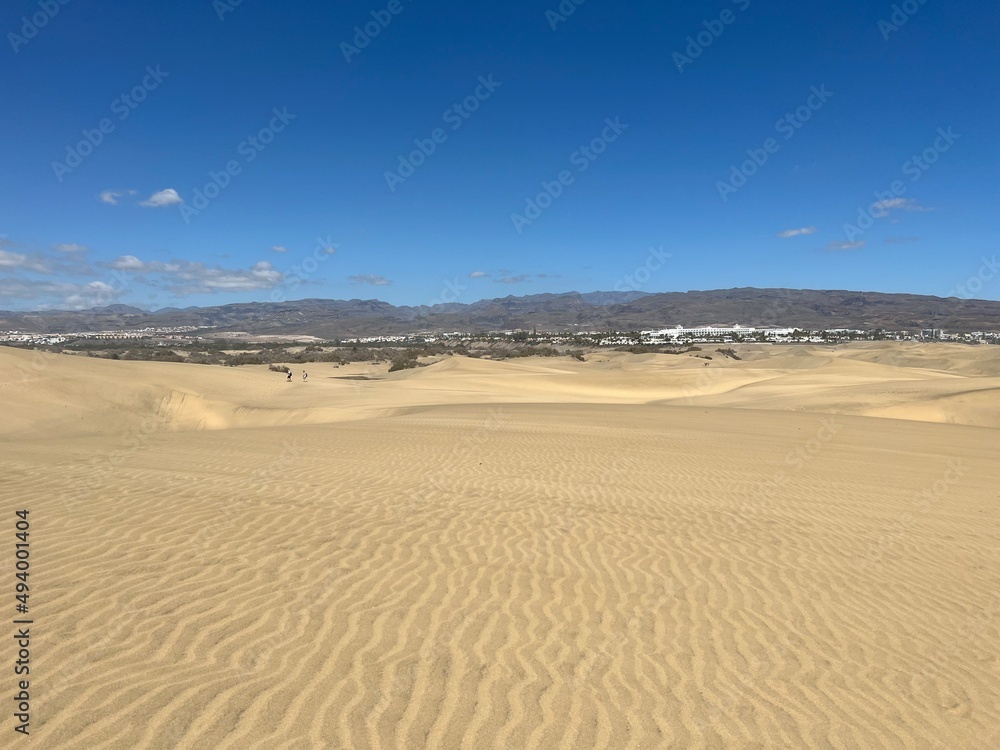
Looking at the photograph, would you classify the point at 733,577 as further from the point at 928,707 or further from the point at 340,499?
the point at 340,499

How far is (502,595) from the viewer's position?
5.90m

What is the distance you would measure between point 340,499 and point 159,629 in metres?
4.55

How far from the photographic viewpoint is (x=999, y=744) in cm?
402

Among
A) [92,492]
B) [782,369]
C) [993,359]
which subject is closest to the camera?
[92,492]

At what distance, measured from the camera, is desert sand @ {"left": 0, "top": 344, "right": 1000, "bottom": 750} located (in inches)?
155

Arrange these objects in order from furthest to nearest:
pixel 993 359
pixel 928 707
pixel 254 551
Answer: pixel 993 359 < pixel 254 551 < pixel 928 707

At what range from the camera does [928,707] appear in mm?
4402

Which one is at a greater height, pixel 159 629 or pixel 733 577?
pixel 159 629

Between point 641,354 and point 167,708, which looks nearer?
point 167,708

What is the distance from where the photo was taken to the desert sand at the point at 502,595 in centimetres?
393

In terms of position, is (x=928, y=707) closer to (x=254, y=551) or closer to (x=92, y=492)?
(x=254, y=551)

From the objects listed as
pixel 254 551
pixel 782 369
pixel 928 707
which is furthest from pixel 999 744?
pixel 782 369

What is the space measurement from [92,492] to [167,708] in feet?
20.6

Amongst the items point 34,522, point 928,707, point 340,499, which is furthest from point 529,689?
point 34,522
